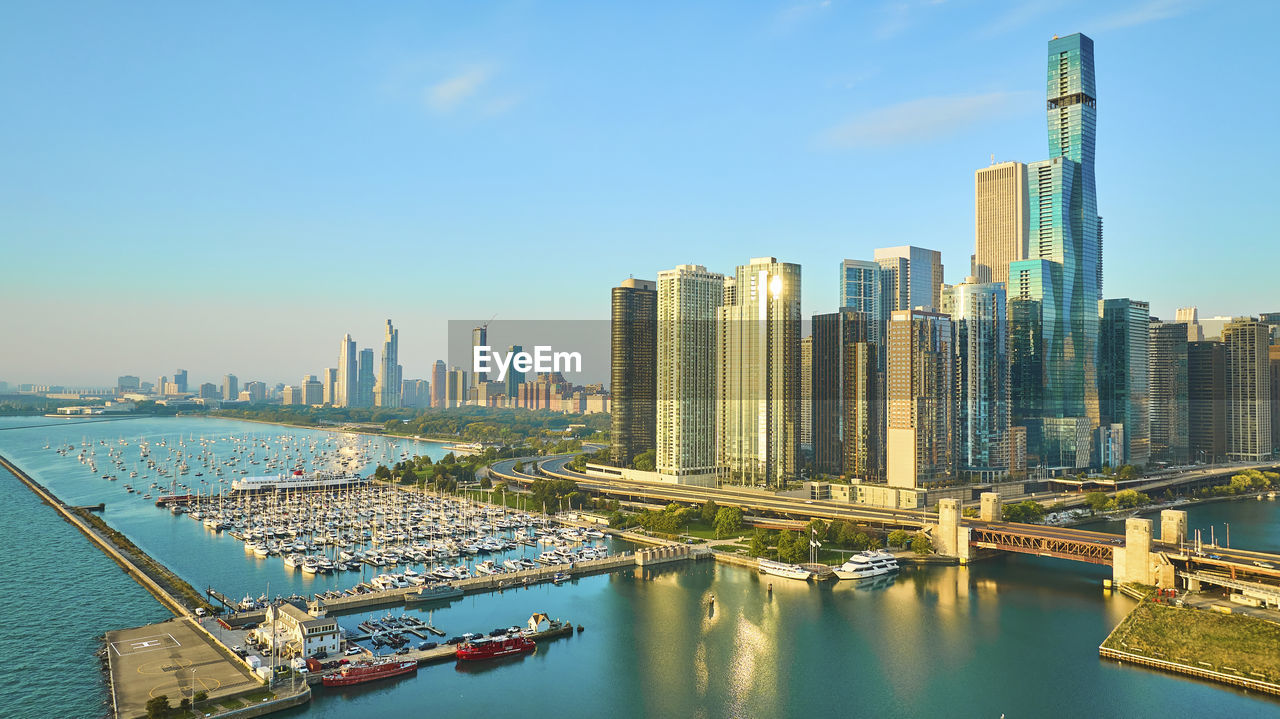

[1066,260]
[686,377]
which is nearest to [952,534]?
[686,377]

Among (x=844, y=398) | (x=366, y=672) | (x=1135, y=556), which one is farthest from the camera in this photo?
(x=844, y=398)

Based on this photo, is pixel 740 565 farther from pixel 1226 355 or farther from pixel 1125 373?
pixel 1226 355

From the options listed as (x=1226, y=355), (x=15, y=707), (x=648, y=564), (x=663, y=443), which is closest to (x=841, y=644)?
(x=648, y=564)

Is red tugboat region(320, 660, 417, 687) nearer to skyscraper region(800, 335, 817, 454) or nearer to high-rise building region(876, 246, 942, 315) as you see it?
skyscraper region(800, 335, 817, 454)

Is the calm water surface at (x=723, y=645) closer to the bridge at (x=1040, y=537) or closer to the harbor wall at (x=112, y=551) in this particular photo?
the harbor wall at (x=112, y=551)

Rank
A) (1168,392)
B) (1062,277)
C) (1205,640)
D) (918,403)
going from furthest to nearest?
(1168,392) < (1062,277) < (918,403) < (1205,640)

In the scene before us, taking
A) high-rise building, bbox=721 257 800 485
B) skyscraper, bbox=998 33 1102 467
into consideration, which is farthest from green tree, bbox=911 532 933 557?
skyscraper, bbox=998 33 1102 467

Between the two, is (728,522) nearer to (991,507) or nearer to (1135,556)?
(991,507)
